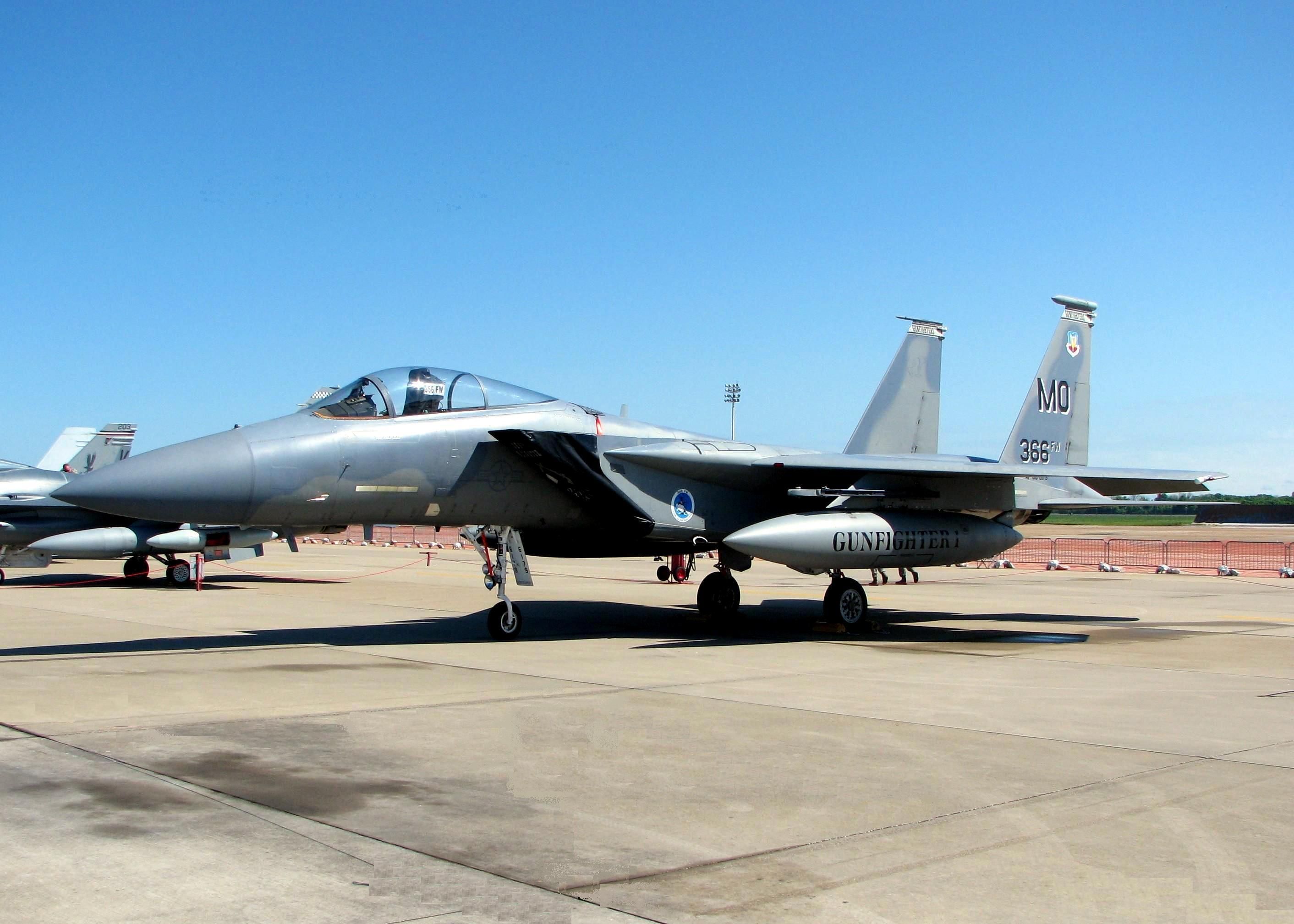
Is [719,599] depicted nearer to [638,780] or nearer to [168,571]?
[638,780]

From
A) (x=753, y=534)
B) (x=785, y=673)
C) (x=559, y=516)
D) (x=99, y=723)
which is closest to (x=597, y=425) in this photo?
(x=559, y=516)

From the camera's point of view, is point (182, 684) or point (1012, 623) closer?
point (182, 684)

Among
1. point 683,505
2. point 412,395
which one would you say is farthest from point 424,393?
point 683,505

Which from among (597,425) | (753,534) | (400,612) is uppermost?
(597,425)

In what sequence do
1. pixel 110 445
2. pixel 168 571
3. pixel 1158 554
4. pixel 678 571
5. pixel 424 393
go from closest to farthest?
pixel 424 393 → pixel 168 571 → pixel 678 571 → pixel 110 445 → pixel 1158 554

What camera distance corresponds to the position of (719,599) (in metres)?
14.3

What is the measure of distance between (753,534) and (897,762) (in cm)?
544

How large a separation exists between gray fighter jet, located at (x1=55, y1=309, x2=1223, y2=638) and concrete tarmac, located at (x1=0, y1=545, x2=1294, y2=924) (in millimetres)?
1231

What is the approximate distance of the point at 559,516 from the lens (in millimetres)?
11664

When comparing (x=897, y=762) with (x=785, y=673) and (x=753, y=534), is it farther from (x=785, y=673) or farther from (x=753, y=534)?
(x=753, y=534)

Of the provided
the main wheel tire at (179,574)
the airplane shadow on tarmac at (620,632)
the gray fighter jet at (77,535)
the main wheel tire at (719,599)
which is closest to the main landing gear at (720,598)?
the main wheel tire at (719,599)

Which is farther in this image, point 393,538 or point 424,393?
point 393,538

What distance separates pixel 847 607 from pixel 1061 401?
5.61 metres

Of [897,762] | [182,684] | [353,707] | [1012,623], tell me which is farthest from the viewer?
[1012,623]
